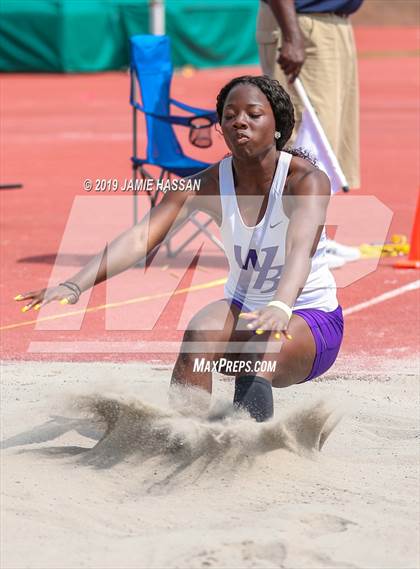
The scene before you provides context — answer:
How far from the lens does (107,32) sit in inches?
995

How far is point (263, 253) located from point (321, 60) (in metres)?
3.88

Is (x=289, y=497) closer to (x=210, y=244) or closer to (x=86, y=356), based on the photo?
(x=86, y=356)

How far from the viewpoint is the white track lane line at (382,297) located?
295 inches

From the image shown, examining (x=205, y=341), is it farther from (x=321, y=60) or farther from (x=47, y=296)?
(x=321, y=60)

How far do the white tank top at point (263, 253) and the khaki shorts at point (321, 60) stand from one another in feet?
11.1

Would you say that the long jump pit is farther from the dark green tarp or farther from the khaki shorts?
the dark green tarp

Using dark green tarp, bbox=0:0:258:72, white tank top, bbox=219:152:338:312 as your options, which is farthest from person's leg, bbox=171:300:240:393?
dark green tarp, bbox=0:0:258:72

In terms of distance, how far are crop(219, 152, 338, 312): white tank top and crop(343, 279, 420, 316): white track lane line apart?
256 centimetres

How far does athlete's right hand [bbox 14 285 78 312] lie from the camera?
422 cm

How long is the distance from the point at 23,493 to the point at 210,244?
527 cm

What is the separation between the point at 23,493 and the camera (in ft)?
14.4

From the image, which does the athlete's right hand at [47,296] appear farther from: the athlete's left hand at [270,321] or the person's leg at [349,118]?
the person's leg at [349,118]

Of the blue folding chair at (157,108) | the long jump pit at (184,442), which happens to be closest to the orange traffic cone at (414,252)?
the long jump pit at (184,442)

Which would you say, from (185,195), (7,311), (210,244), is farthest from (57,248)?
(185,195)
